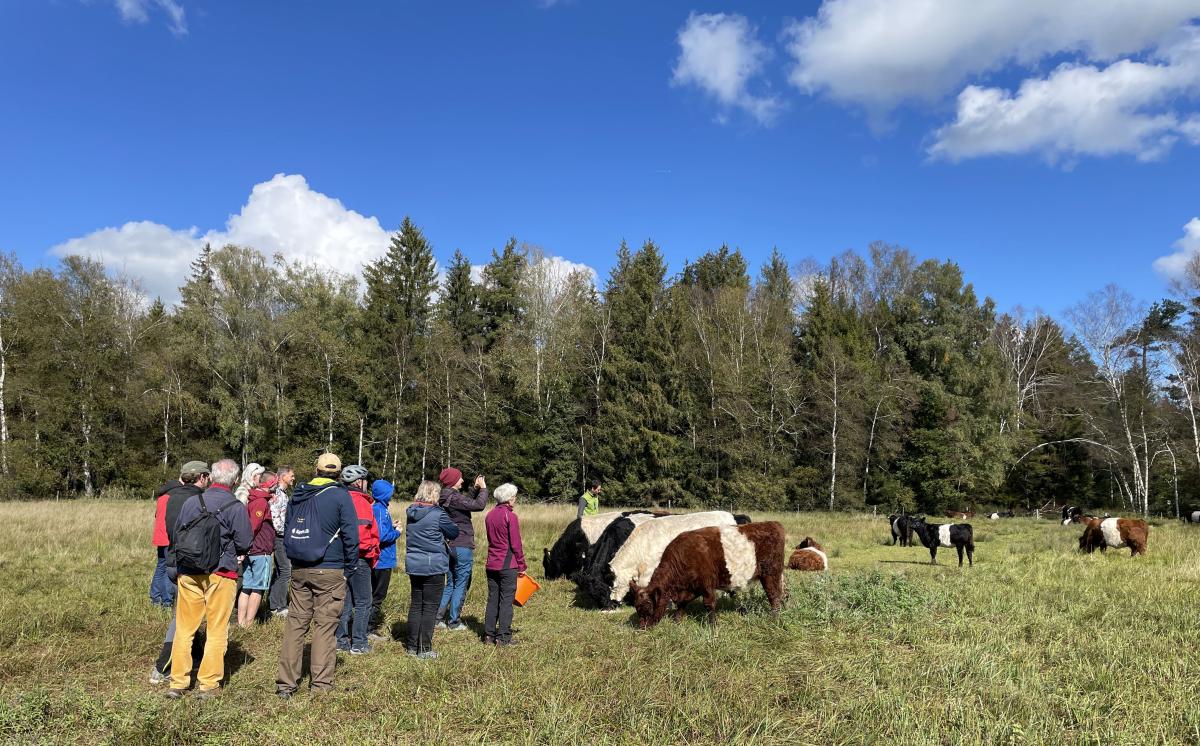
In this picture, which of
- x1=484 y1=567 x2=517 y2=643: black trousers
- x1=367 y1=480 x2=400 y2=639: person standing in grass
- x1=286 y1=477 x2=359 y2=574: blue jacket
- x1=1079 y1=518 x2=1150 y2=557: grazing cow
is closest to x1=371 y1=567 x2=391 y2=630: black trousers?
x1=367 y1=480 x2=400 y2=639: person standing in grass

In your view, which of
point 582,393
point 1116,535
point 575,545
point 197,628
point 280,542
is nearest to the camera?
point 197,628

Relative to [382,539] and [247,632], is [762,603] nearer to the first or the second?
[382,539]

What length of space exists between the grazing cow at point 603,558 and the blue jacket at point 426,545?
3.10 m

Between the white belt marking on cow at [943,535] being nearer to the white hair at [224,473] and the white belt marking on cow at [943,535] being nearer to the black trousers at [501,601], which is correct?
the black trousers at [501,601]

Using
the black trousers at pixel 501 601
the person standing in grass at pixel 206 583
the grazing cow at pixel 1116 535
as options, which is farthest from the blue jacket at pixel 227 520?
the grazing cow at pixel 1116 535

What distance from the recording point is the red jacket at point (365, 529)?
598cm

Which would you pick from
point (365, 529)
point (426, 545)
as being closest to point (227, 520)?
point (365, 529)

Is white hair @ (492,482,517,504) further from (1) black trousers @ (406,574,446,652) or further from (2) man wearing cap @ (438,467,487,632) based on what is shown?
(1) black trousers @ (406,574,446,652)

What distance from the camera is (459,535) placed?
303 inches

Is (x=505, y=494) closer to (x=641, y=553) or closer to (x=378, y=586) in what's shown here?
(x=378, y=586)

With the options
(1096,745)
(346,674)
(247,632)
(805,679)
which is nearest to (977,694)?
(1096,745)

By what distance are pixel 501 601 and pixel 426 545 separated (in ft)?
3.76

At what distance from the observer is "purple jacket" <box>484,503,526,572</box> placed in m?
7.09

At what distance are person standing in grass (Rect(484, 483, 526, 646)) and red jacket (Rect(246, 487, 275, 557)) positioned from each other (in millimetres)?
2610
